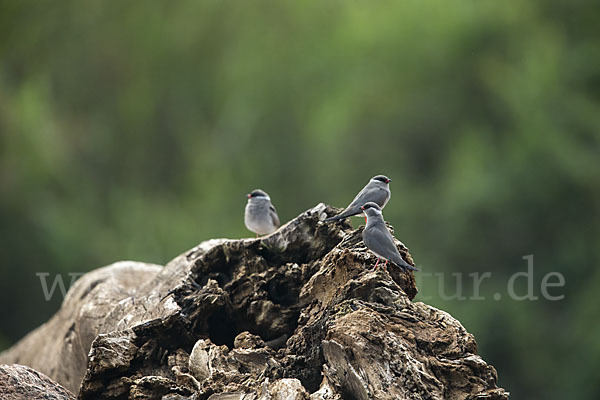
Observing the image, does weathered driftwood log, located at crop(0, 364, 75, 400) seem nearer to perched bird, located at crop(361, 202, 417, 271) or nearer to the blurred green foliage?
perched bird, located at crop(361, 202, 417, 271)

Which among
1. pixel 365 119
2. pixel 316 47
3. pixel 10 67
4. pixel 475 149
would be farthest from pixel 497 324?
pixel 10 67

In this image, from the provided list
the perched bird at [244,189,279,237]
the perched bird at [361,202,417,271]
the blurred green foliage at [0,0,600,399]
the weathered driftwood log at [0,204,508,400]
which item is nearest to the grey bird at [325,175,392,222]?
the weathered driftwood log at [0,204,508,400]

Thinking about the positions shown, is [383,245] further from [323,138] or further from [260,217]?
[323,138]

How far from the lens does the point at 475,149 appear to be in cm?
1823

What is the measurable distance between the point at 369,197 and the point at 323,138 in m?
14.3

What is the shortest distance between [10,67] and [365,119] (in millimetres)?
8872

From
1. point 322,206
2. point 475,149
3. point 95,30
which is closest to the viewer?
point 322,206

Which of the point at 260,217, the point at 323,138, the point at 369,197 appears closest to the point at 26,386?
the point at 369,197

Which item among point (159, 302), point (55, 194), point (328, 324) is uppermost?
point (55, 194)

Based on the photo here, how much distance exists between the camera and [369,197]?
5.12 metres

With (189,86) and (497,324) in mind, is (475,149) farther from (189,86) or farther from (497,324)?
(189,86)

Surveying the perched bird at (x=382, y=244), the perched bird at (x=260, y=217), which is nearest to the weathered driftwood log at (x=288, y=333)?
the perched bird at (x=382, y=244)

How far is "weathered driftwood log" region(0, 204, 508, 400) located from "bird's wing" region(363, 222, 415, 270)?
0.44 ft

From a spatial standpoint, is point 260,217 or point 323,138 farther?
point 323,138
